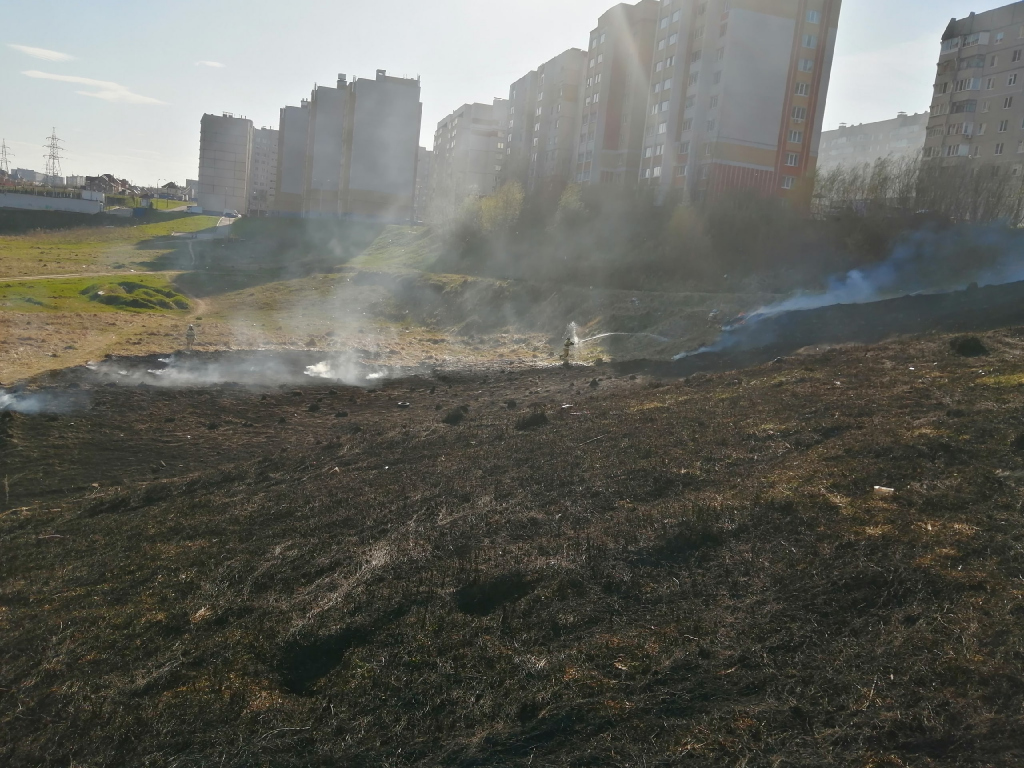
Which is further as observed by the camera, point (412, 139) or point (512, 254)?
point (412, 139)

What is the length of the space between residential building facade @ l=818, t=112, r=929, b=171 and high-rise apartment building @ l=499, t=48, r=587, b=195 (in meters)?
41.5

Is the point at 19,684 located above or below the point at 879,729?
below

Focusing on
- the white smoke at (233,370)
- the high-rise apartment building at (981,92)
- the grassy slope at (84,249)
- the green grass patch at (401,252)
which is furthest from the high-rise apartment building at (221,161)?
the white smoke at (233,370)

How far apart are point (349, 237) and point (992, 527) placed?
76.3 m

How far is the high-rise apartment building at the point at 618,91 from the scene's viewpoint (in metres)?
59.8

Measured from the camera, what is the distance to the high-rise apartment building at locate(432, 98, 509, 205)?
339ft

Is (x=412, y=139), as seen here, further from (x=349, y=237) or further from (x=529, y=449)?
(x=529, y=449)

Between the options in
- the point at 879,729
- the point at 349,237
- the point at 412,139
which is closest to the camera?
the point at 879,729

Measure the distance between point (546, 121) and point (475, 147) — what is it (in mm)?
26884

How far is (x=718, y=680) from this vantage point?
20.7 feet

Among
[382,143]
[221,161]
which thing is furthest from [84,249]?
[221,161]

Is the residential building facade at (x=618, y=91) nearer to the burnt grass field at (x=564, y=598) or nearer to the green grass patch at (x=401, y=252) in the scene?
the green grass patch at (x=401, y=252)

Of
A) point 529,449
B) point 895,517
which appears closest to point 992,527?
point 895,517

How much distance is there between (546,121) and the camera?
262ft
